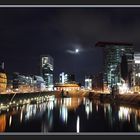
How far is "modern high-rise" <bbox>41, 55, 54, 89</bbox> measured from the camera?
4.82m

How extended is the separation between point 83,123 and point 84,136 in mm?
384

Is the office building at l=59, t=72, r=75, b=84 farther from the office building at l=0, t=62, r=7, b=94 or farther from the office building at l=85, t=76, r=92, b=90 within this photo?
the office building at l=0, t=62, r=7, b=94

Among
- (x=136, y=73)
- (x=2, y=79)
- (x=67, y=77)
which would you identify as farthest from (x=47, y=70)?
(x=136, y=73)

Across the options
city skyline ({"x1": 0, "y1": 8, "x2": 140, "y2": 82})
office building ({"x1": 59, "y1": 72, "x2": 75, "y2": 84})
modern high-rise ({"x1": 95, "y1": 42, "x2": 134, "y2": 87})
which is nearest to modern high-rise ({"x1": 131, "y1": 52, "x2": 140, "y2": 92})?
modern high-rise ({"x1": 95, "y1": 42, "x2": 134, "y2": 87})

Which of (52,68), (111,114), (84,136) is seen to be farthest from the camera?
(52,68)

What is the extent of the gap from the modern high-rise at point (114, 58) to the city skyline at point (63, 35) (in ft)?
0.33

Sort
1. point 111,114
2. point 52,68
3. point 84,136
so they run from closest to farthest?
point 84,136 < point 111,114 < point 52,68

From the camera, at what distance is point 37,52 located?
479cm

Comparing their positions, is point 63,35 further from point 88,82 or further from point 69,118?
point 69,118

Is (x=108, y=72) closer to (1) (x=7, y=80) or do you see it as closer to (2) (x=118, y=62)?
(2) (x=118, y=62)

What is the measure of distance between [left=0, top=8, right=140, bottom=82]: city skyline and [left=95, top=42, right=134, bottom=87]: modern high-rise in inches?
4.0

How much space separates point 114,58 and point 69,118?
1.34 metres

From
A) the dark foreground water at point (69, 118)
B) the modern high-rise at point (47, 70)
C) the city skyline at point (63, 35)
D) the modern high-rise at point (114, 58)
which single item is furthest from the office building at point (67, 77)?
the modern high-rise at point (114, 58)

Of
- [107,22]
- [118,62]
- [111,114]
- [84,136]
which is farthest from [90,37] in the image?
[84,136]
